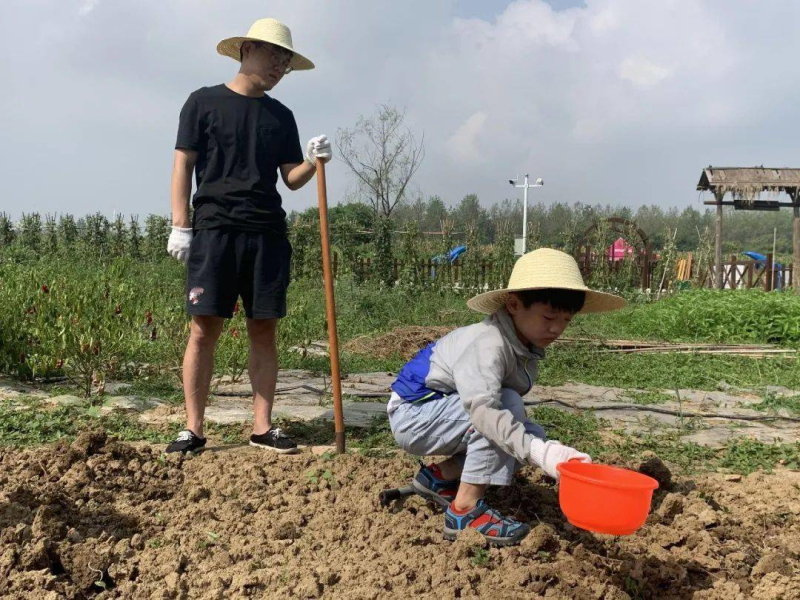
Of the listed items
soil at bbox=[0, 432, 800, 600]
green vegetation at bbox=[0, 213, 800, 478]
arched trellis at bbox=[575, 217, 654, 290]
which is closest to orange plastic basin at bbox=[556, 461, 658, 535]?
soil at bbox=[0, 432, 800, 600]

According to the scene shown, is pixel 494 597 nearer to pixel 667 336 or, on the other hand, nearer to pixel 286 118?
pixel 286 118

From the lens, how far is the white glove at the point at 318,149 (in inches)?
141

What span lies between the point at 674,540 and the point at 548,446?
2.23 feet

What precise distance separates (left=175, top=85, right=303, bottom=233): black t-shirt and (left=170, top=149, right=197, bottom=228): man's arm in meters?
0.04

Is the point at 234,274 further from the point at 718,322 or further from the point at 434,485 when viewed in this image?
the point at 718,322

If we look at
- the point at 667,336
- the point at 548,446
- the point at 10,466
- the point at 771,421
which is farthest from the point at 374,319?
the point at 548,446

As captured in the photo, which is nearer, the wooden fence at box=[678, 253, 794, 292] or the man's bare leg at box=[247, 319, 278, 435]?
the man's bare leg at box=[247, 319, 278, 435]

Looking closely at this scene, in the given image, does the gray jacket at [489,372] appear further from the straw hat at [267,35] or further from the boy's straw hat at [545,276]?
the straw hat at [267,35]

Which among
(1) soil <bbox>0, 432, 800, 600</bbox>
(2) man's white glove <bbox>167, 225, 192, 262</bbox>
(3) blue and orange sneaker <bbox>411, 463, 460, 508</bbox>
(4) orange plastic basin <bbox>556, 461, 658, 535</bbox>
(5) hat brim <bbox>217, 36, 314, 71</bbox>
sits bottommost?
(1) soil <bbox>0, 432, 800, 600</bbox>

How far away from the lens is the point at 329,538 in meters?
2.40

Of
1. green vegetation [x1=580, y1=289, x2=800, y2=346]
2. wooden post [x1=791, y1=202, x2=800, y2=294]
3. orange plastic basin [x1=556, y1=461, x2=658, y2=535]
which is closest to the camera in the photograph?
orange plastic basin [x1=556, y1=461, x2=658, y2=535]

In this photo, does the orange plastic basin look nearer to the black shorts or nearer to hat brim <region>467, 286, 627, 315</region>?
hat brim <region>467, 286, 627, 315</region>

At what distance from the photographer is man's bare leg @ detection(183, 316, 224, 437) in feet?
11.3

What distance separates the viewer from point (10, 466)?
3061mm
